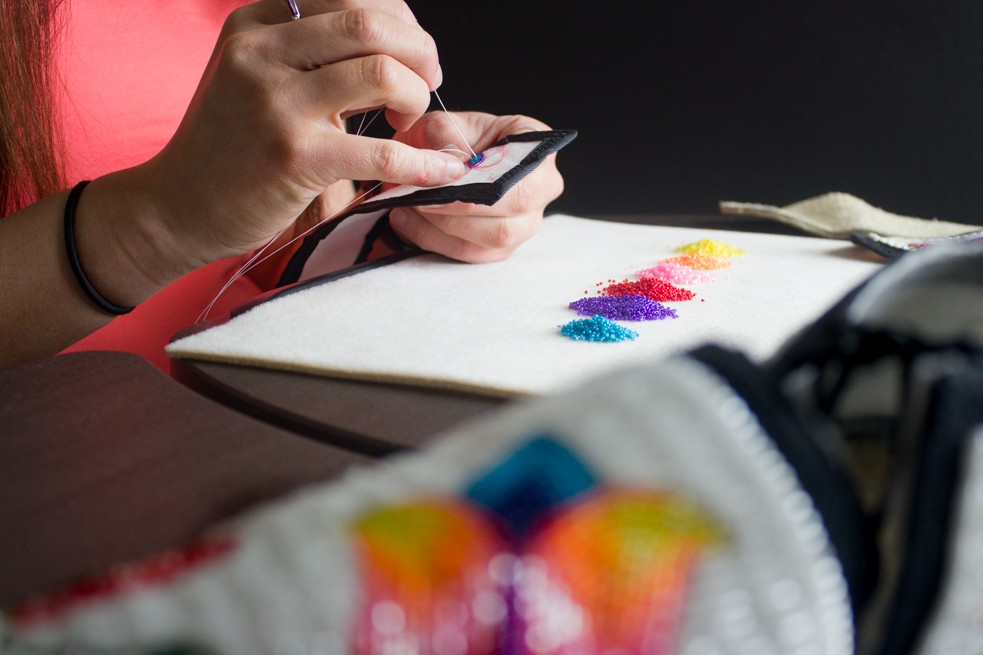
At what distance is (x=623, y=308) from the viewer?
0.57 metres

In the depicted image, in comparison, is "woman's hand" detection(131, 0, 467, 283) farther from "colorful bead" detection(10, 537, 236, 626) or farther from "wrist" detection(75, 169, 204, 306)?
"colorful bead" detection(10, 537, 236, 626)

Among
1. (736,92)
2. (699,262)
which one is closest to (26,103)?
(699,262)

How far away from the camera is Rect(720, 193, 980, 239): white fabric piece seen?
0.84 metres

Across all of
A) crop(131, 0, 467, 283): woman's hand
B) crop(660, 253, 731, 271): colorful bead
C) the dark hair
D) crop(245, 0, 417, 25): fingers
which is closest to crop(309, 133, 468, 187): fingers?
crop(131, 0, 467, 283): woman's hand

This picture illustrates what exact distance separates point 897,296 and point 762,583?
11 cm

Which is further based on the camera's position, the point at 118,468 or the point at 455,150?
the point at 455,150

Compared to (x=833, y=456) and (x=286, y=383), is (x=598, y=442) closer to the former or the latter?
(x=833, y=456)

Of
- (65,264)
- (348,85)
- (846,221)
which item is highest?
(348,85)

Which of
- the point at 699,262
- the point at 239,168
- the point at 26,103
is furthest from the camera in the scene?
the point at 26,103

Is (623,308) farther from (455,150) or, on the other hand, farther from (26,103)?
(26,103)

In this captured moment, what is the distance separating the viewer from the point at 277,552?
0.63ft

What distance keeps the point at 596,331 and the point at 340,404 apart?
0.18 metres

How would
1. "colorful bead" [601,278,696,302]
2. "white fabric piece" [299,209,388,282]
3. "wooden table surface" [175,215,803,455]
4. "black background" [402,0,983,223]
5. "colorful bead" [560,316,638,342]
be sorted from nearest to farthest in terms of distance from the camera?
1. "wooden table surface" [175,215,803,455]
2. "colorful bead" [560,316,638,342]
3. "colorful bead" [601,278,696,302]
4. "white fabric piece" [299,209,388,282]
5. "black background" [402,0,983,223]

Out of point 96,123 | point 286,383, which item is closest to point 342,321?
point 286,383
